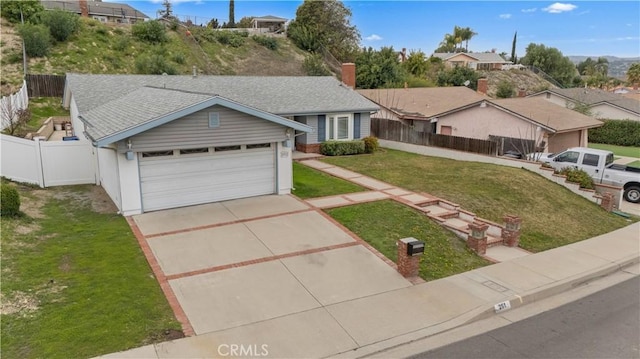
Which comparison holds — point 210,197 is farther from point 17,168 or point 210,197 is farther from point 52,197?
point 17,168

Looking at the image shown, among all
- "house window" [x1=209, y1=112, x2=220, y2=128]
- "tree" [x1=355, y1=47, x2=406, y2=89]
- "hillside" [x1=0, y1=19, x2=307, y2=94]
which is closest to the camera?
"house window" [x1=209, y1=112, x2=220, y2=128]

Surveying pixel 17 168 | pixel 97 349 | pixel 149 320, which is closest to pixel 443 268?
pixel 149 320

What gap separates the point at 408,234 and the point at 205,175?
687cm

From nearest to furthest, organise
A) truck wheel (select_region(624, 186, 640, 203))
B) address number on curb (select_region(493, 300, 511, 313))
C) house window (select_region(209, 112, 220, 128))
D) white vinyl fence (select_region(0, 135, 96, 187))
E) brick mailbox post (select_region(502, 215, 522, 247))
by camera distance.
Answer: address number on curb (select_region(493, 300, 511, 313)) < brick mailbox post (select_region(502, 215, 522, 247)) < house window (select_region(209, 112, 220, 128)) < white vinyl fence (select_region(0, 135, 96, 187)) < truck wheel (select_region(624, 186, 640, 203))

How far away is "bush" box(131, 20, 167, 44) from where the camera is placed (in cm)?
4816

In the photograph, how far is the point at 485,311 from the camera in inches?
350

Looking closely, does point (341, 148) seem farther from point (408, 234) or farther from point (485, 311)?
point (485, 311)

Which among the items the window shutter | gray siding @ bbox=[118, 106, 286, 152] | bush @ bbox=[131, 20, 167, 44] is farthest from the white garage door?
bush @ bbox=[131, 20, 167, 44]

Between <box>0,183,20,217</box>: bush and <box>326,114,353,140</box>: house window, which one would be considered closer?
<box>0,183,20,217</box>: bush

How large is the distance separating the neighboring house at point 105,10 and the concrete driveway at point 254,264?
57728 mm

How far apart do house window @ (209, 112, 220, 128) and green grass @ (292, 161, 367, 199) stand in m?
3.93

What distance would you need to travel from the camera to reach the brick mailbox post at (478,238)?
11.9 metres

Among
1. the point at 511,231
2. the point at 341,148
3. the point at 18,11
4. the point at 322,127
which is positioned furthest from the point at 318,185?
the point at 18,11

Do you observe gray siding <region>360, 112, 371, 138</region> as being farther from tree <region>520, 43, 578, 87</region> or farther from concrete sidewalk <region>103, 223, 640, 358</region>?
tree <region>520, 43, 578, 87</region>
